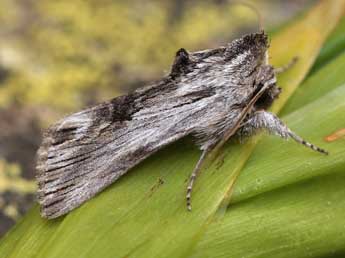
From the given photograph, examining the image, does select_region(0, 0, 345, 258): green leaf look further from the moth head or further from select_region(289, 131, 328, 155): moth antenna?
the moth head

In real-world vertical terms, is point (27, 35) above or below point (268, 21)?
above

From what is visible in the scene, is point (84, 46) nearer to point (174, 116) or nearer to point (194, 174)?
point (174, 116)

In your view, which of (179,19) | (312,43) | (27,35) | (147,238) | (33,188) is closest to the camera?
(147,238)

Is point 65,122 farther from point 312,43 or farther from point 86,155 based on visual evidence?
point 312,43

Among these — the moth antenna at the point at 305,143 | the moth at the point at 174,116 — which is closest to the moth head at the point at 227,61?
the moth at the point at 174,116

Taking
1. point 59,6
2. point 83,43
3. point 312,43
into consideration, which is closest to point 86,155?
point 312,43

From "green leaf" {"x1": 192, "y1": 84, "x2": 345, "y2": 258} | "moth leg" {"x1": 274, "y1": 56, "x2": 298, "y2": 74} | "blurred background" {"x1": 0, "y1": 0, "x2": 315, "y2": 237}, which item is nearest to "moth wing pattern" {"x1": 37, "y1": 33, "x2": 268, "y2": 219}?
"moth leg" {"x1": 274, "y1": 56, "x2": 298, "y2": 74}
